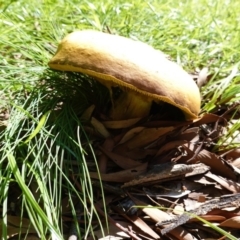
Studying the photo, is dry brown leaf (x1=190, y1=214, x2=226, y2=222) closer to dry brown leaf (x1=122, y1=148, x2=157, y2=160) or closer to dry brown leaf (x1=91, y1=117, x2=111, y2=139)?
dry brown leaf (x1=122, y1=148, x2=157, y2=160)

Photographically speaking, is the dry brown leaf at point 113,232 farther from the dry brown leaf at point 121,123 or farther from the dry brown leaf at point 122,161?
the dry brown leaf at point 121,123

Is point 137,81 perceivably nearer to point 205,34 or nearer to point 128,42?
point 128,42

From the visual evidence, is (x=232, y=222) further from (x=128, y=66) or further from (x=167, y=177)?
(x=128, y=66)

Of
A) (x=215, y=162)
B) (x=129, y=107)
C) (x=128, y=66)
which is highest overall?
(x=128, y=66)

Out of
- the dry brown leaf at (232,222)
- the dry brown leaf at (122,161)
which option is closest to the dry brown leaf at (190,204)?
the dry brown leaf at (232,222)

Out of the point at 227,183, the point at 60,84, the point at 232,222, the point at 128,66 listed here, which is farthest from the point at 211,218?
the point at 60,84

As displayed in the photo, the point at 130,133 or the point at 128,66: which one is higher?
the point at 128,66

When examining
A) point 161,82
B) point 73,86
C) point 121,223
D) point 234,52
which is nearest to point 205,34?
point 234,52
